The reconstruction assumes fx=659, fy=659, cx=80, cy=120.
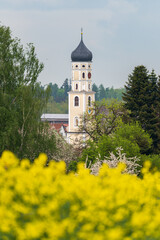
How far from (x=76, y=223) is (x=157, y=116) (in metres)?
46.6

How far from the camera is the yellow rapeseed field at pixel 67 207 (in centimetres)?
977

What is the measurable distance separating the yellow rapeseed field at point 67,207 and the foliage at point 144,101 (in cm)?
4489

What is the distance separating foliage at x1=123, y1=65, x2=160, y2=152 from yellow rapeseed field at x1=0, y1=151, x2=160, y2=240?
147 feet

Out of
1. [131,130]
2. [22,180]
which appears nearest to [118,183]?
[22,180]

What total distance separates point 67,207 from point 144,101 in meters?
46.6

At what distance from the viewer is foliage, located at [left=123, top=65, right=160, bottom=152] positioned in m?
56.1

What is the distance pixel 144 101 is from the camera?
5703 cm

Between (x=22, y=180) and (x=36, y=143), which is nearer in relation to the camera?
(x=22, y=180)

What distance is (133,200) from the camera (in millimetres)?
11672

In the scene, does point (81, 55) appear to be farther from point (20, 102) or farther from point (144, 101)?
point (20, 102)

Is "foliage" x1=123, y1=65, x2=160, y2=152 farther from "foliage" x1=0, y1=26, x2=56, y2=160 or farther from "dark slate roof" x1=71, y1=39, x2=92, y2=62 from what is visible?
"dark slate roof" x1=71, y1=39, x2=92, y2=62

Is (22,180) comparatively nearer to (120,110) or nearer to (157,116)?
(157,116)

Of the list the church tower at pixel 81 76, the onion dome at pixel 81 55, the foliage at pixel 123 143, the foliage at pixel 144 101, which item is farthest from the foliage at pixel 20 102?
the onion dome at pixel 81 55

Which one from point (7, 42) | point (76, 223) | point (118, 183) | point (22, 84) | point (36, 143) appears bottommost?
point (76, 223)
